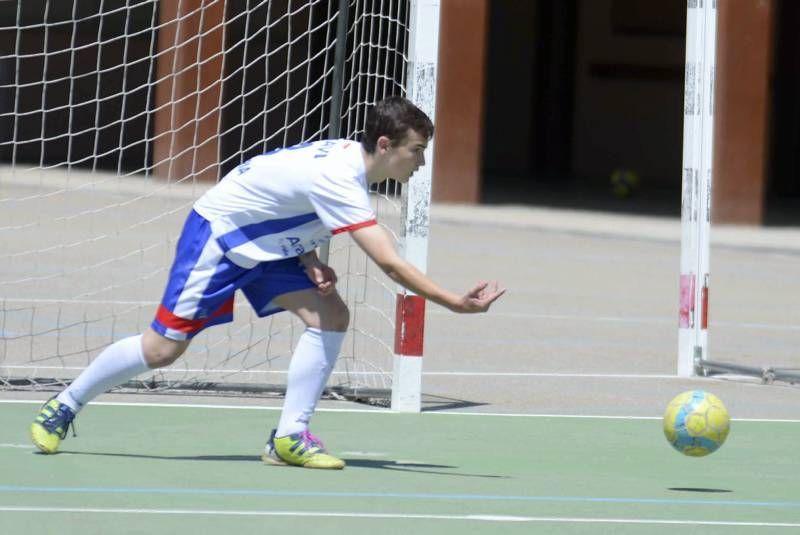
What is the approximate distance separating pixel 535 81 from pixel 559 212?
995 centimetres

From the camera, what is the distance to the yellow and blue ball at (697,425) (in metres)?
7.17

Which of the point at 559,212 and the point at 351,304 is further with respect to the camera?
the point at 559,212

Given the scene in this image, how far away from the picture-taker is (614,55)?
34.4 metres

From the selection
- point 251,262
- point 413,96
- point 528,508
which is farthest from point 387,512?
point 413,96

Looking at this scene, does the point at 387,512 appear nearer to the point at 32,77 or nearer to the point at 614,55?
the point at 32,77

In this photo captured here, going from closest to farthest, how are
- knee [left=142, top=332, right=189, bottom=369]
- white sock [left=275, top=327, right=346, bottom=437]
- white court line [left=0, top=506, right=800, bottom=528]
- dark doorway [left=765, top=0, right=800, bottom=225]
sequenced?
white court line [left=0, top=506, right=800, bottom=528] → knee [left=142, top=332, right=189, bottom=369] → white sock [left=275, top=327, right=346, bottom=437] → dark doorway [left=765, top=0, right=800, bottom=225]

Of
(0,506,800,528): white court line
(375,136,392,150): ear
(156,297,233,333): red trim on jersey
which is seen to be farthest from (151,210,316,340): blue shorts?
(0,506,800,528): white court line

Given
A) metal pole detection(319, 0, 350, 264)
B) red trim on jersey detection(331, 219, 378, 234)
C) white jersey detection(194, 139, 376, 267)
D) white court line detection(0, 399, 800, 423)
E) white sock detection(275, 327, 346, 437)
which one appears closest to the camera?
red trim on jersey detection(331, 219, 378, 234)

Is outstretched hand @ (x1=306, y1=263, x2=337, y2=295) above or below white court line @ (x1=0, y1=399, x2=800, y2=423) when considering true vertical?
above

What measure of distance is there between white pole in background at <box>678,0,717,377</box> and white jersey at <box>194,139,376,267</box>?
4245 millimetres

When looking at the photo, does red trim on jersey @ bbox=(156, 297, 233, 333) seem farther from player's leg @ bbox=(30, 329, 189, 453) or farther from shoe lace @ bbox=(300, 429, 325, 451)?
shoe lace @ bbox=(300, 429, 325, 451)

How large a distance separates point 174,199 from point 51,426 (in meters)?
11.9

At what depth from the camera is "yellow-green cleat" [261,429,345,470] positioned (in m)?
7.11

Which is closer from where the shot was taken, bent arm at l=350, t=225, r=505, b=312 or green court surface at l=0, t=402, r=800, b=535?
green court surface at l=0, t=402, r=800, b=535
